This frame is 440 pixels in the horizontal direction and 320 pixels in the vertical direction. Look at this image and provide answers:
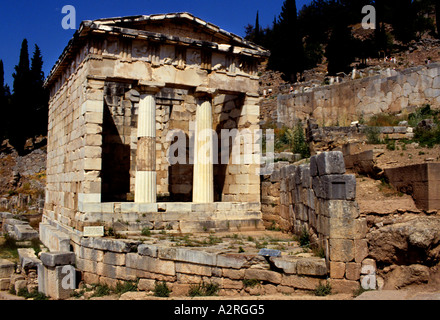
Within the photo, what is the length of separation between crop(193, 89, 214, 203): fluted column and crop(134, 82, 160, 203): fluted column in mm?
1345

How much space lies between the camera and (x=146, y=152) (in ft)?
37.8

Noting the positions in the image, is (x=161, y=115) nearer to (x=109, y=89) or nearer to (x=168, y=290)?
(x=109, y=89)

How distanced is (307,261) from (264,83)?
34.3 meters

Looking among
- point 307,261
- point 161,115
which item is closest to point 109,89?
point 161,115

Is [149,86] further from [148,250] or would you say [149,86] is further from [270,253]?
[270,253]

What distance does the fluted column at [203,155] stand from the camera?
12.2 metres

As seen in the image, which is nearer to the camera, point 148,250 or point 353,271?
point 353,271

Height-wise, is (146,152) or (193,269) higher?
(146,152)

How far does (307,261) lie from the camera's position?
260 inches

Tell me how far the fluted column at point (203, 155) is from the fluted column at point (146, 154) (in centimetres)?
135

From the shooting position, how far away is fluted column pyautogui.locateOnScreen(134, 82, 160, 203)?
37.4ft

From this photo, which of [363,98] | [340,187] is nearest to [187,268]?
[340,187]

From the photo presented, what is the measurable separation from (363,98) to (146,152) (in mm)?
13032
